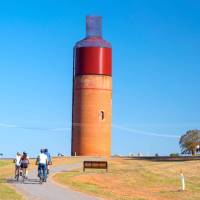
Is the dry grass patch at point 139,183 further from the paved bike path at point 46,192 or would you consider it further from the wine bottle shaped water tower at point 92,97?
the wine bottle shaped water tower at point 92,97

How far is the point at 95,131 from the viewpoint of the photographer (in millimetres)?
72750

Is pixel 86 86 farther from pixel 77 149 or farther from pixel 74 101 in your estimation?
pixel 77 149

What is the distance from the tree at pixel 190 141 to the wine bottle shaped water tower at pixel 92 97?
1342 centimetres

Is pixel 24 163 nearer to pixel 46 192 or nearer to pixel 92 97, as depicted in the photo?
pixel 46 192

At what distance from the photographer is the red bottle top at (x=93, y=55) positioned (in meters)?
72.5

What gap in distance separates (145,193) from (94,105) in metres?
41.1

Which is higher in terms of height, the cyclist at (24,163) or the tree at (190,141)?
the tree at (190,141)

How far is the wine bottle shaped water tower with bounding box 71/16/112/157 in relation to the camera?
72562mm

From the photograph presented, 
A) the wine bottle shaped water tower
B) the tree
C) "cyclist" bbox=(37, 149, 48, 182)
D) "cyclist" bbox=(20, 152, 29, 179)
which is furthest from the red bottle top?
"cyclist" bbox=(37, 149, 48, 182)

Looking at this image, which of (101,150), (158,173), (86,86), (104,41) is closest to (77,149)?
(101,150)

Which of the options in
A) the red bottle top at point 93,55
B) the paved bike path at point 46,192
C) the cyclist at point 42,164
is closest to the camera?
the paved bike path at point 46,192

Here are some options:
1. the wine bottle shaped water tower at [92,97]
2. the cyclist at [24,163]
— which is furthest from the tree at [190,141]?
the cyclist at [24,163]

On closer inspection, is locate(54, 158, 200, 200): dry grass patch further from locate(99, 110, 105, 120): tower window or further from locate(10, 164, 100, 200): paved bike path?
locate(99, 110, 105, 120): tower window

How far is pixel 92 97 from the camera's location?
72.6 m
